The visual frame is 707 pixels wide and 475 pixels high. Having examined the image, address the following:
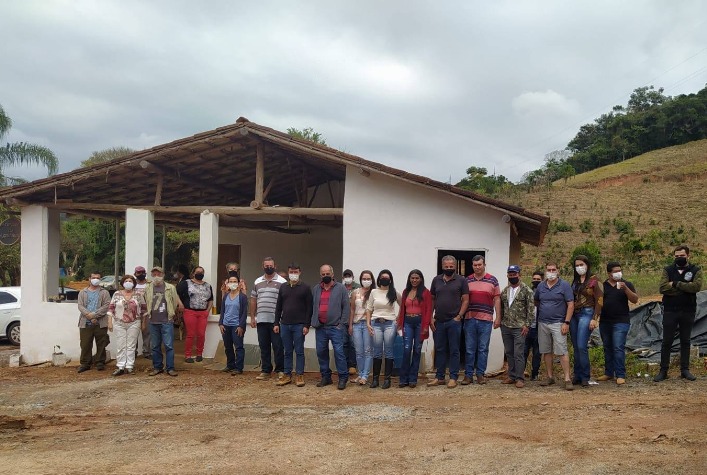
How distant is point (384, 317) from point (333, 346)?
866 mm

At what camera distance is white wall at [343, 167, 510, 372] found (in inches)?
365

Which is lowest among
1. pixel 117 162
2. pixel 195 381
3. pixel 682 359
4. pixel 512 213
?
pixel 195 381

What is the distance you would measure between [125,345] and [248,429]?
402 centimetres

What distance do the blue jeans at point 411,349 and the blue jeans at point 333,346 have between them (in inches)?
32.6

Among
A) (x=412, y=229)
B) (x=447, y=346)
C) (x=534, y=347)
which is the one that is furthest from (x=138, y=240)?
(x=534, y=347)

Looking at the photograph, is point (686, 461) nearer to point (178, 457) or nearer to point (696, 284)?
point (696, 284)

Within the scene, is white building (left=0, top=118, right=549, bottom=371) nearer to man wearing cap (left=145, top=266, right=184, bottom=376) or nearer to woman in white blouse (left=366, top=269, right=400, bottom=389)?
man wearing cap (left=145, top=266, right=184, bottom=376)

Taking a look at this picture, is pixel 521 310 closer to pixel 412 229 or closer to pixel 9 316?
pixel 412 229

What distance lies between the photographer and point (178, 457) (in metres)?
4.95

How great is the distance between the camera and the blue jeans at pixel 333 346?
777 cm

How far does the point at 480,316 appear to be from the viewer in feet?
25.2

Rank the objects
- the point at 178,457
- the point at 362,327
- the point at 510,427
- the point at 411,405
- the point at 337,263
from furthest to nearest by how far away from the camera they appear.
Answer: the point at 337,263 → the point at 362,327 → the point at 411,405 → the point at 510,427 → the point at 178,457

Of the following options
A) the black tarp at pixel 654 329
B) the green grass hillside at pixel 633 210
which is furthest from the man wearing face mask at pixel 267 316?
the green grass hillside at pixel 633 210

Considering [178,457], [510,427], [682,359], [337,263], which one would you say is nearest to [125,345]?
[178,457]
